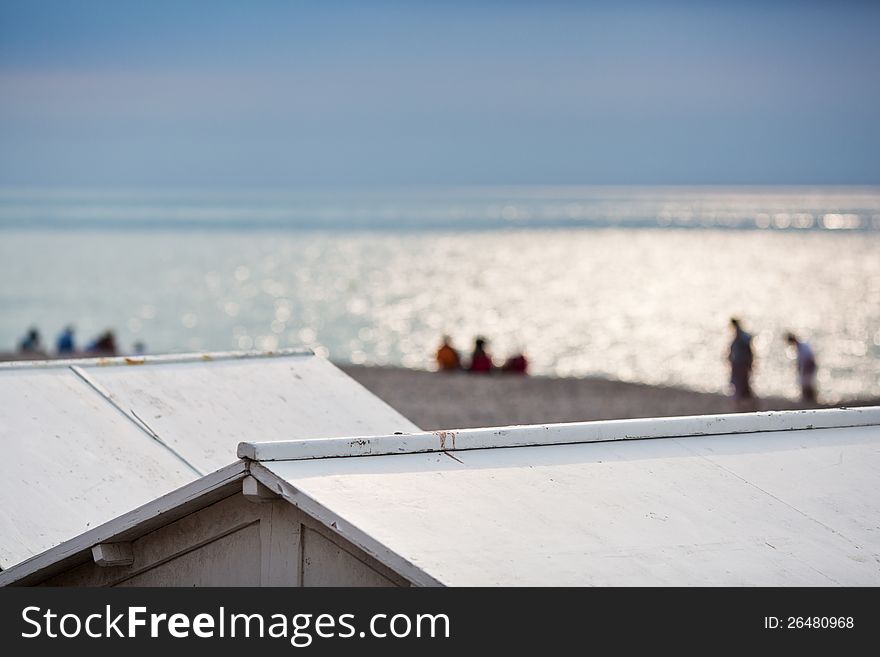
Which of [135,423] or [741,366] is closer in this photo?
[135,423]

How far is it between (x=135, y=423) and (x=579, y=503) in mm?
4002

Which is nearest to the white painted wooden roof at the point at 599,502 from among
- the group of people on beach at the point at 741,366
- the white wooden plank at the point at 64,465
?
the white wooden plank at the point at 64,465

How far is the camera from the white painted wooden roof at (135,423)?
8008 millimetres

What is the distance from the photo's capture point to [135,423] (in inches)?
355

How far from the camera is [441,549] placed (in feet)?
17.1

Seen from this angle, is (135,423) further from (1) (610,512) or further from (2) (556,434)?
(1) (610,512)

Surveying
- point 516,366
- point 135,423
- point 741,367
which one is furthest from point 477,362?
point 135,423

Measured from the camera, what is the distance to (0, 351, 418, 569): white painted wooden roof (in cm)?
801

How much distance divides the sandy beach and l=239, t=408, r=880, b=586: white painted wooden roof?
14147mm

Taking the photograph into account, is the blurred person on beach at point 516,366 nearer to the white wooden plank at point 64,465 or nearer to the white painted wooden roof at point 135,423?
the white painted wooden roof at point 135,423

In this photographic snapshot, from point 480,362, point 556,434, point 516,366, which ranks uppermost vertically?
point 516,366

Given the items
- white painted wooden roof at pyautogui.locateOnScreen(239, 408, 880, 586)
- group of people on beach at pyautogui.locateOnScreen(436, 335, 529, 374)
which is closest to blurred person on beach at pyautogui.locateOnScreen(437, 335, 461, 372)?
group of people on beach at pyautogui.locateOnScreen(436, 335, 529, 374)

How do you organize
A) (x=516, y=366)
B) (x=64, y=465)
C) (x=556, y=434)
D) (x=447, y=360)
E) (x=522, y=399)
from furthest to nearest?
1. (x=516, y=366)
2. (x=447, y=360)
3. (x=522, y=399)
4. (x=64, y=465)
5. (x=556, y=434)
